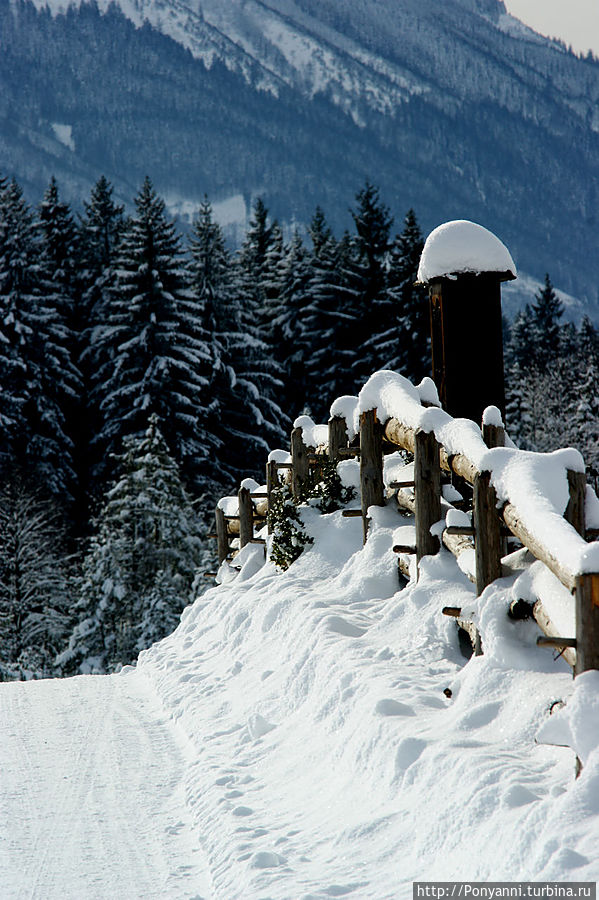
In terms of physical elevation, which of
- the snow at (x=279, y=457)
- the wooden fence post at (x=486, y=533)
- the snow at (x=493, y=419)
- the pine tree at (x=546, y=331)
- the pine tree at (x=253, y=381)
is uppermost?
the pine tree at (x=546, y=331)

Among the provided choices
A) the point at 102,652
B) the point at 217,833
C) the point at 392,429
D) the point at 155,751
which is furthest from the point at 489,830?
the point at 102,652

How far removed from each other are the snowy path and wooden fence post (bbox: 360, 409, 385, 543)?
114 inches

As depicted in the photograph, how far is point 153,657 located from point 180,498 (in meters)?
14.4

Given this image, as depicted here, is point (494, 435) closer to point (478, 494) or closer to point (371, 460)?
point (478, 494)

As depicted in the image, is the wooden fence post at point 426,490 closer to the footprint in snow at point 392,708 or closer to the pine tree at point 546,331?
the footprint in snow at point 392,708

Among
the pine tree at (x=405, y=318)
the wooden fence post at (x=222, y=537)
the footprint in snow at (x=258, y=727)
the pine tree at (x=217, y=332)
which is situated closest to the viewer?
the footprint in snow at (x=258, y=727)

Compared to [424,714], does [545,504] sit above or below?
above

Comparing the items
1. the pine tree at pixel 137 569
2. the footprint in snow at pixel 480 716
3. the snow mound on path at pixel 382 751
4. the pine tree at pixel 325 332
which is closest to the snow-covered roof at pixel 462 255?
the snow mound on path at pixel 382 751

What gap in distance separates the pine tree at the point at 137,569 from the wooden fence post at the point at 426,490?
1448 centimetres

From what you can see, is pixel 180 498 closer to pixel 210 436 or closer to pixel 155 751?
pixel 210 436

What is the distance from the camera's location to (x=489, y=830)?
13.1 ft

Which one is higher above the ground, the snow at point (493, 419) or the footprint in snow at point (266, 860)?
the snow at point (493, 419)

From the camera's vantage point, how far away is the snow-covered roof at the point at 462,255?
937 centimetres

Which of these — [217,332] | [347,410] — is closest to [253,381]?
[217,332]
